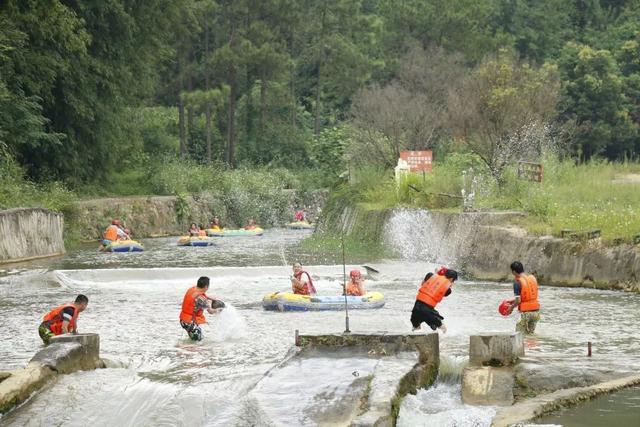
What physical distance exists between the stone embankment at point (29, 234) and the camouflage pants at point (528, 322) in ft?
63.7

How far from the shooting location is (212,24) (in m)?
69.9

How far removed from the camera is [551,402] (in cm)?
1397

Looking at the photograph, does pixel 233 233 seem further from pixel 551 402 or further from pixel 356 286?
pixel 551 402

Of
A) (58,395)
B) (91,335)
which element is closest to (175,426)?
(58,395)

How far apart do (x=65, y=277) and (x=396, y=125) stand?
22.8 metres

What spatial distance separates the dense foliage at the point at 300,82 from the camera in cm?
4228

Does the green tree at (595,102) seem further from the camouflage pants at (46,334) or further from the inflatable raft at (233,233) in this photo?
the camouflage pants at (46,334)

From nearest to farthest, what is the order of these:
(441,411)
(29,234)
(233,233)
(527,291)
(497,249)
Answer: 1. (441,411)
2. (527,291)
3. (497,249)
4. (29,234)
5. (233,233)

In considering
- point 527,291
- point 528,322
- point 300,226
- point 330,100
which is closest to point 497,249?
point 528,322

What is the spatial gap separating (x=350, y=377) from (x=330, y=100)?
2763 inches

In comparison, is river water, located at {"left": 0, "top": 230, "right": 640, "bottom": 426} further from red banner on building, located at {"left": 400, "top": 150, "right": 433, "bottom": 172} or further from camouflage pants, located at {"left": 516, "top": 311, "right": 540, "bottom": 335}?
red banner on building, located at {"left": 400, "top": 150, "right": 433, "bottom": 172}

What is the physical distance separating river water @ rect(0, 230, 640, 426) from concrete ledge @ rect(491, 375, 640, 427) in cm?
33

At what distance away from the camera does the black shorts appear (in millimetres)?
17953

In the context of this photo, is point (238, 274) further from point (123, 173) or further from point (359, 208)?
point (123, 173)
